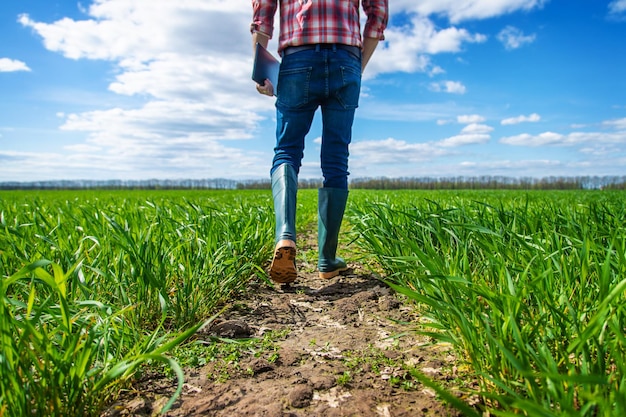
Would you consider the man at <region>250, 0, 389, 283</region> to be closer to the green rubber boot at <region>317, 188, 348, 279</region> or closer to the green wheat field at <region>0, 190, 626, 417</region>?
the green rubber boot at <region>317, 188, 348, 279</region>

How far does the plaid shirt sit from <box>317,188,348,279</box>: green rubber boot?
1061mm

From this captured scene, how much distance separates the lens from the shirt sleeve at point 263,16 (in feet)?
10.5

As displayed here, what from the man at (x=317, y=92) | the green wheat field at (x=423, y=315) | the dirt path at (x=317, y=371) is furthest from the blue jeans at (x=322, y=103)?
the dirt path at (x=317, y=371)

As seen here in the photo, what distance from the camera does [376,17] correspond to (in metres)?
3.37

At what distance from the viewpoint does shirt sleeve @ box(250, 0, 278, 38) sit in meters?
3.20

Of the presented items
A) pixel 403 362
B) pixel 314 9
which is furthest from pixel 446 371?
pixel 314 9

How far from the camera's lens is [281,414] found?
1.39m

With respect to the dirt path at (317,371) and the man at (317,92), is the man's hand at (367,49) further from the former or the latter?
the dirt path at (317,371)

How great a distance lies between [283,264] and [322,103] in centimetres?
121

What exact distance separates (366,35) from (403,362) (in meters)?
2.53

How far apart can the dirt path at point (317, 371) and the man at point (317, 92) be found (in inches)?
23.9

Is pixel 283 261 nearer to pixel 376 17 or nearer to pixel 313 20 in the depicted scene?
pixel 313 20

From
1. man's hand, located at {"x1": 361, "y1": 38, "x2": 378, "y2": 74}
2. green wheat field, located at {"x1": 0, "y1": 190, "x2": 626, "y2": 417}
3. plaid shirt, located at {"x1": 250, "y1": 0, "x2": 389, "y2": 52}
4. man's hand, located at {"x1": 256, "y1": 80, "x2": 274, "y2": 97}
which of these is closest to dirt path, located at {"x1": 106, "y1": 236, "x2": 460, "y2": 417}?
green wheat field, located at {"x1": 0, "y1": 190, "x2": 626, "y2": 417}

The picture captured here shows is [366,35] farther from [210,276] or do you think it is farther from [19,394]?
[19,394]
